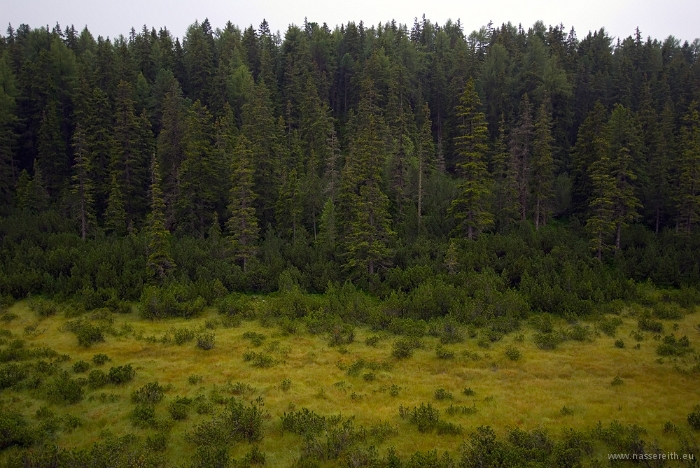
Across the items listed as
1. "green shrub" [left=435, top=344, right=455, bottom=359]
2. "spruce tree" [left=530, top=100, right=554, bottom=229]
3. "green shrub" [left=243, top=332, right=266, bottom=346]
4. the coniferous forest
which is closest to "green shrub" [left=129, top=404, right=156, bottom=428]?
the coniferous forest

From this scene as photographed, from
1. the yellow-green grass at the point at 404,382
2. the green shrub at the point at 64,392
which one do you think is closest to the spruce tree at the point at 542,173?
the yellow-green grass at the point at 404,382

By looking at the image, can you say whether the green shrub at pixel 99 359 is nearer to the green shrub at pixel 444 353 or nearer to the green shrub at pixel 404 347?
the green shrub at pixel 404 347

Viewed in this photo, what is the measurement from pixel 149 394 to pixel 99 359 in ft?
19.1

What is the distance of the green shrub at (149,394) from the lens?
20.6 meters

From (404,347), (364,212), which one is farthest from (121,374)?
(364,212)

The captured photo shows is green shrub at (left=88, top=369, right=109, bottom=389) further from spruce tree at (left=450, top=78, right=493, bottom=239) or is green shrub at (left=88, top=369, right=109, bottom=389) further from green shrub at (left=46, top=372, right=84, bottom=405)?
spruce tree at (left=450, top=78, right=493, bottom=239)

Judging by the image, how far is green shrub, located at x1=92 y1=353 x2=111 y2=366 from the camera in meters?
24.7

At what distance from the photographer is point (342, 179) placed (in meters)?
45.4

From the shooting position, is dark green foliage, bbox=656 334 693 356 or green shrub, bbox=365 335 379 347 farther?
green shrub, bbox=365 335 379 347

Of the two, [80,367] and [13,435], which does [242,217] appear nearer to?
[80,367]

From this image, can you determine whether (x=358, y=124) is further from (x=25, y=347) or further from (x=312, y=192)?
(x=25, y=347)

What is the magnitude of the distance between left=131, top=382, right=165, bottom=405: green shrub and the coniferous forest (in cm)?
21

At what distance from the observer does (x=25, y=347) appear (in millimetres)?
26875

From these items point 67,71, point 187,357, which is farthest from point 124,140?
point 187,357
